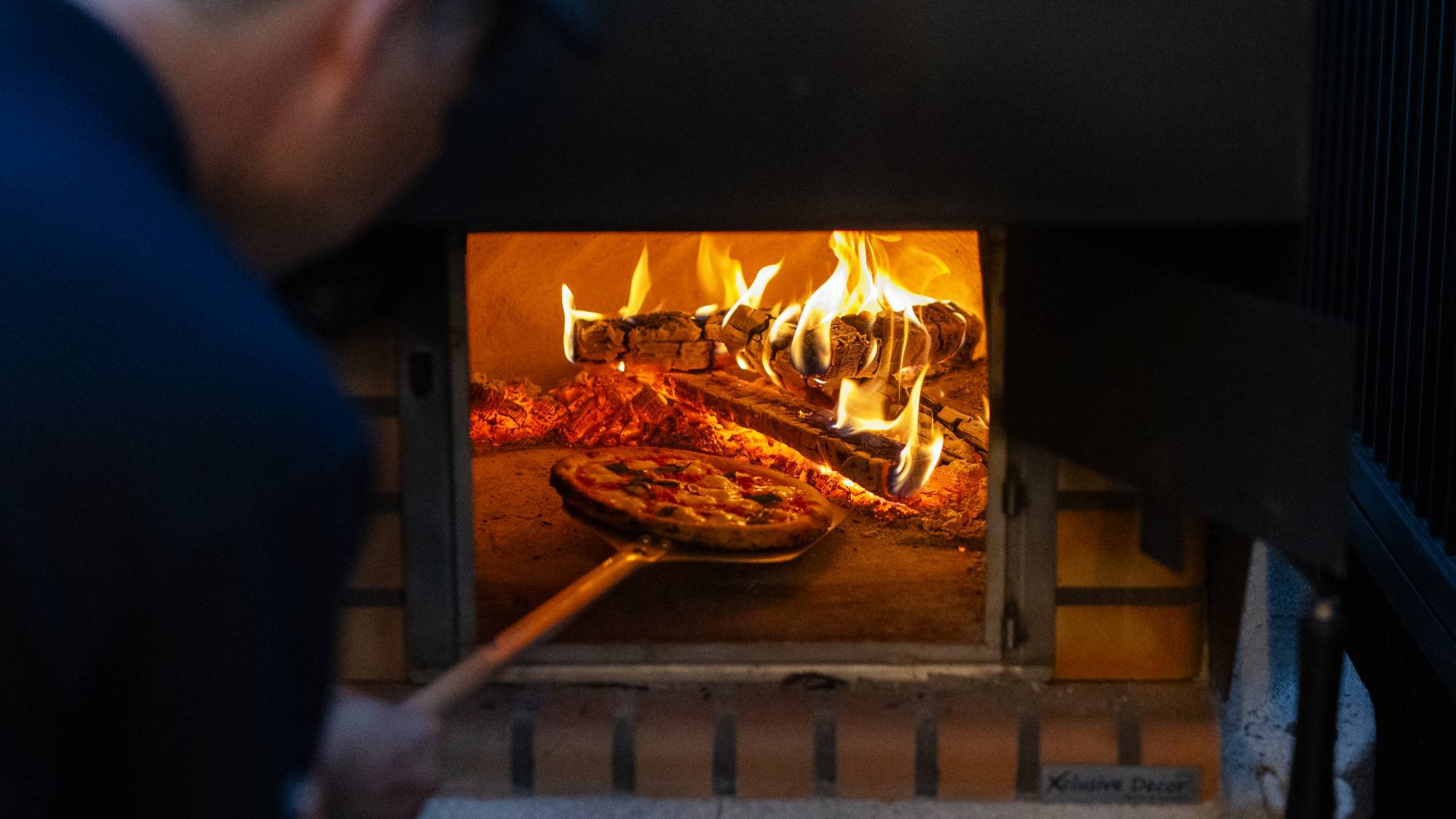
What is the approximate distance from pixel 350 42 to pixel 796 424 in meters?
1.82

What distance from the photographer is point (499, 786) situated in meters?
1.95

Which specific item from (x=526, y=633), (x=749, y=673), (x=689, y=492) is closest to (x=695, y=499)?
(x=689, y=492)

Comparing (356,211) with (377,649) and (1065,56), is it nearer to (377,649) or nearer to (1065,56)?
(1065,56)

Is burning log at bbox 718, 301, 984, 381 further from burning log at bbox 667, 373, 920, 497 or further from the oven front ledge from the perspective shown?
the oven front ledge

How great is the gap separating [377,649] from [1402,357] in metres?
1.86

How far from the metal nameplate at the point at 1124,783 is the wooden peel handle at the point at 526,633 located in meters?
0.66

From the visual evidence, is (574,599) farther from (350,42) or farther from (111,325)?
(111,325)

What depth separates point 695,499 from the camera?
2270 mm

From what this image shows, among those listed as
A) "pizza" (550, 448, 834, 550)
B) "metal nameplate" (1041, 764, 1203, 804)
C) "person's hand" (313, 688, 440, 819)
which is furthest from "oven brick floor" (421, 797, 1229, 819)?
"person's hand" (313, 688, 440, 819)

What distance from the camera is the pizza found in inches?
83.1

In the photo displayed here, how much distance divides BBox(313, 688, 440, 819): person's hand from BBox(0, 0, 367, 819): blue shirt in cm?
51

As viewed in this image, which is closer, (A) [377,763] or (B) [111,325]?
(B) [111,325]

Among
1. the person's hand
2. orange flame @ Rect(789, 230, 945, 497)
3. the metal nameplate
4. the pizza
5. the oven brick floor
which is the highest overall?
orange flame @ Rect(789, 230, 945, 497)

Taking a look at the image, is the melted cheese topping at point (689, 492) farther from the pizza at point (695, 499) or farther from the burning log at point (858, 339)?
the burning log at point (858, 339)
